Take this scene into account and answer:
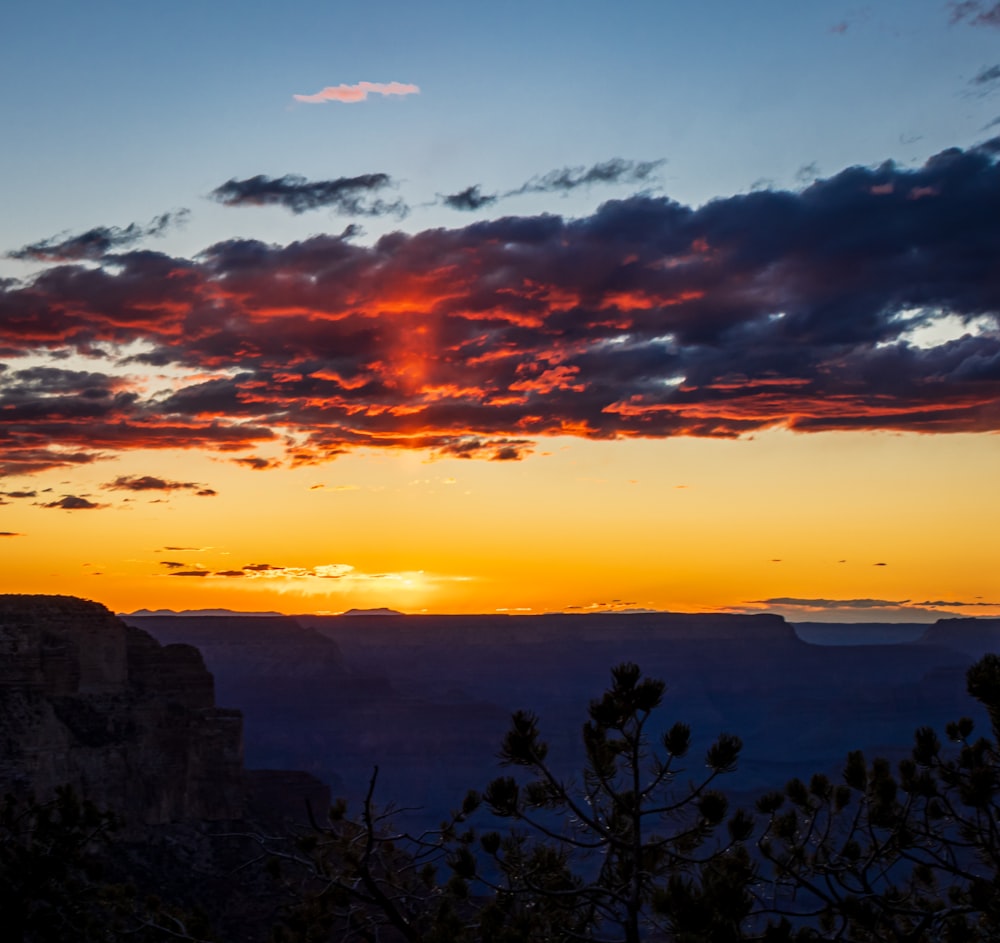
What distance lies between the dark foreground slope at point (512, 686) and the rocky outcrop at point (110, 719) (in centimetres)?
6363

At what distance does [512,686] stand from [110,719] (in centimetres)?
13234

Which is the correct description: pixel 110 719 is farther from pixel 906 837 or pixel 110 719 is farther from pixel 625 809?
pixel 625 809

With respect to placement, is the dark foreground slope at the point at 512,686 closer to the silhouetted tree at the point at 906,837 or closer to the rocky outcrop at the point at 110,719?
the rocky outcrop at the point at 110,719

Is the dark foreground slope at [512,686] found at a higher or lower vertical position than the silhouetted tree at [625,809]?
lower

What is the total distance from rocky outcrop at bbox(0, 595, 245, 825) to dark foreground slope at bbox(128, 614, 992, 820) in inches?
2505

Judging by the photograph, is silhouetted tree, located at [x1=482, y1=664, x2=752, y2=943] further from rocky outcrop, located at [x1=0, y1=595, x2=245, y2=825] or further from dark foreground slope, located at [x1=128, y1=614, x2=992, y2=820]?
dark foreground slope, located at [x1=128, y1=614, x2=992, y2=820]

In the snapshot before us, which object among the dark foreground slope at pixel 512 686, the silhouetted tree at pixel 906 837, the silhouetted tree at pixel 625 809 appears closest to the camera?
the silhouetted tree at pixel 625 809

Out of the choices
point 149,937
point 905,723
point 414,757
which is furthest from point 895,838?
point 905,723

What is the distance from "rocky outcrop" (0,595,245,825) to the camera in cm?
6253

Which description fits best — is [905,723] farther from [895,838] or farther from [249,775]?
[895,838]

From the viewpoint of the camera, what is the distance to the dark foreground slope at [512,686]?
15700 cm

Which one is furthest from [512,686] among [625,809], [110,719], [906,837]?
[625,809]

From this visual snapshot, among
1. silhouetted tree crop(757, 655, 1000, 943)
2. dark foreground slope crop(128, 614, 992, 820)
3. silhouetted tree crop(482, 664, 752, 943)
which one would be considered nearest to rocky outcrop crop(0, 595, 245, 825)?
silhouetted tree crop(757, 655, 1000, 943)

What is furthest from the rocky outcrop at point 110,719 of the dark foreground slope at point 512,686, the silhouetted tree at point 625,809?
the dark foreground slope at point 512,686
